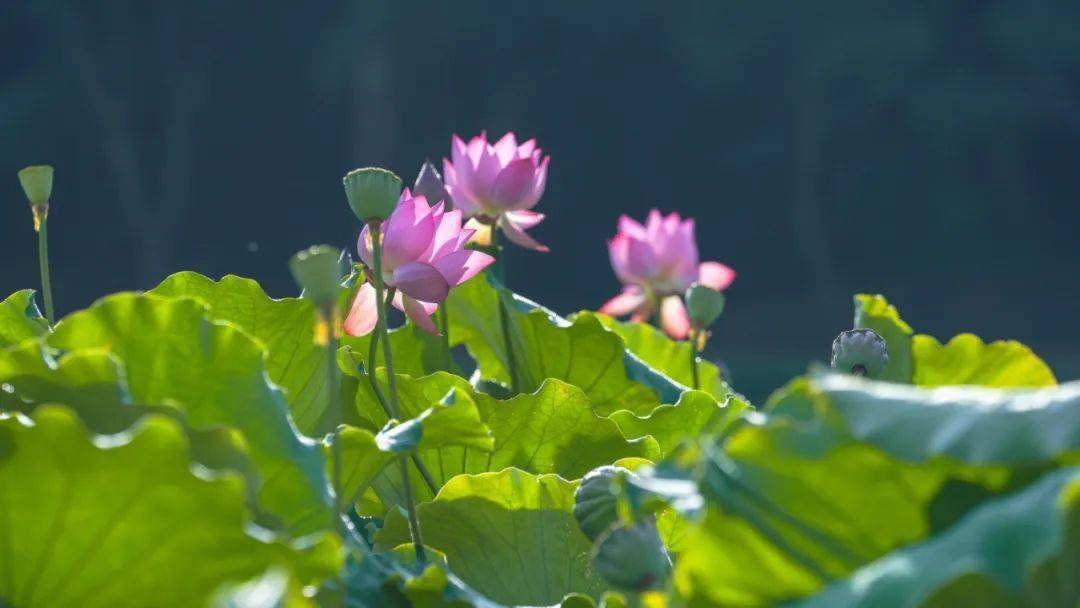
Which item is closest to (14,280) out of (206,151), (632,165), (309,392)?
(206,151)

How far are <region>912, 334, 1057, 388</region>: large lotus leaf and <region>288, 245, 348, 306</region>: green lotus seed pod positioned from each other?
0.91 feet

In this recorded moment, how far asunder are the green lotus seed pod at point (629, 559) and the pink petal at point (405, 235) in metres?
0.25

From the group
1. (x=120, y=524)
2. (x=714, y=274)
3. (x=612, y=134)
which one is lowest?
(x=120, y=524)

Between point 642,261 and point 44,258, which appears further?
point 642,261

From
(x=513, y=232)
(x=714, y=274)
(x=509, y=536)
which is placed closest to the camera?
(x=509, y=536)

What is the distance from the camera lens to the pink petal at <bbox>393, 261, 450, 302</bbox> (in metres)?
0.55

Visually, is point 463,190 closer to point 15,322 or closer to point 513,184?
point 513,184

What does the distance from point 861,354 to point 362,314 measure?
0.21 m

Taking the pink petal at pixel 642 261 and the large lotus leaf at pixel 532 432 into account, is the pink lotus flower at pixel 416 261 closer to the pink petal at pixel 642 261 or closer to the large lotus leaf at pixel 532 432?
the large lotus leaf at pixel 532 432

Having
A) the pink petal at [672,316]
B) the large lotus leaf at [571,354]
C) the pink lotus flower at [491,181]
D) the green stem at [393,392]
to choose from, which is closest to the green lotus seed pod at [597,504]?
the green stem at [393,392]

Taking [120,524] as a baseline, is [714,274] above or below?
above

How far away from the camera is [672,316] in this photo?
1213 millimetres

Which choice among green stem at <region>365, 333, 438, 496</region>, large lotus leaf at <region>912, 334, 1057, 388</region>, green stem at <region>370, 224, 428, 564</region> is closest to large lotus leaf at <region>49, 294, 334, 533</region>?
green stem at <region>370, 224, 428, 564</region>

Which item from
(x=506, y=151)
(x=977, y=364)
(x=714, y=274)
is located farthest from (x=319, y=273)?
(x=714, y=274)
